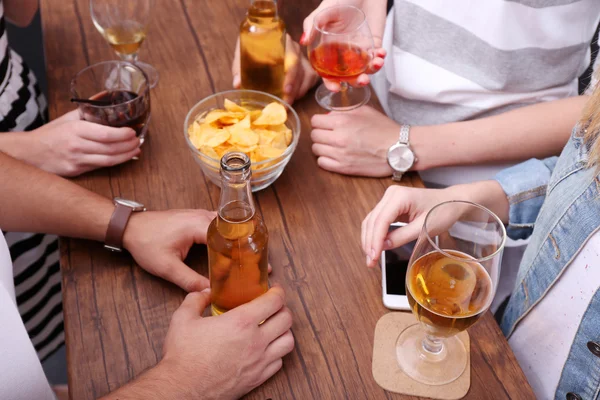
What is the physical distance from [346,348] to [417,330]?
0.41 feet

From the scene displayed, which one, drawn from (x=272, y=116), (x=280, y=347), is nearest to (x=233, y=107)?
(x=272, y=116)

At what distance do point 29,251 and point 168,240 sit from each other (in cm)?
61

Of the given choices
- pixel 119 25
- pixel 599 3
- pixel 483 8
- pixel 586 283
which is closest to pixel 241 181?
pixel 586 283

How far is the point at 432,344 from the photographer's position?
925 mm

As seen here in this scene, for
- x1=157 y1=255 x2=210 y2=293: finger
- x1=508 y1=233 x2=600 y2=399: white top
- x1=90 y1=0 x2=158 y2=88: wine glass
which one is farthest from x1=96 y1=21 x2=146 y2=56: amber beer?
x1=508 y1=233 x2=600 y2=399: white top

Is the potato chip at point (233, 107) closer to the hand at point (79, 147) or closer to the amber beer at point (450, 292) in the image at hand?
the hand at point (79, 147)

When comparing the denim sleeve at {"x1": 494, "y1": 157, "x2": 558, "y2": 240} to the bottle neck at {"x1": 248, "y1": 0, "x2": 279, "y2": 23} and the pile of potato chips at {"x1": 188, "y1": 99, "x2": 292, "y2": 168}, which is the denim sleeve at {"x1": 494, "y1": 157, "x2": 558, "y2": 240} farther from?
the bottle neck at {"x1": 248, "y1": 0, "x2": 279, "y2": 23}

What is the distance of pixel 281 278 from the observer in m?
1.03

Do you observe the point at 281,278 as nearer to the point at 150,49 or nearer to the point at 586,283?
the point at 586,283

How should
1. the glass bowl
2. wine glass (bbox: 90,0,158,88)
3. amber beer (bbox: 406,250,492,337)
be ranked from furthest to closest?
wine glass (bbox: 90,0,158,88) → the glass bowl → amber beer (bbox: 406,250,492,337)

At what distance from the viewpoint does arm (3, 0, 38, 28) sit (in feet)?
5.28

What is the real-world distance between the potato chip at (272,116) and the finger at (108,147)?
0.82 feet

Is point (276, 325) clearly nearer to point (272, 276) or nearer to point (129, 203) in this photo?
point (272, 276)

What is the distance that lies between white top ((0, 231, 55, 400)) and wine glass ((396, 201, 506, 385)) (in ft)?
1.78
